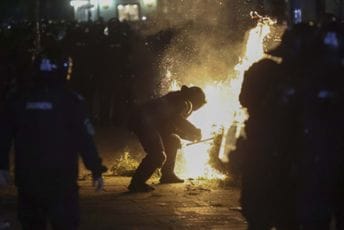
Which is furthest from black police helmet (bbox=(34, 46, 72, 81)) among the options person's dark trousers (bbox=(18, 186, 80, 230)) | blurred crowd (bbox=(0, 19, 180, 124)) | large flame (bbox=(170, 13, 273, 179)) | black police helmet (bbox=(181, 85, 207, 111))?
blurred crowd (bbox=(0, 19, 180, 124))

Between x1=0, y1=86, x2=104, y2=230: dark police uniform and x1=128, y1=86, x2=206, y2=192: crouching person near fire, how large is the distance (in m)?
4.03

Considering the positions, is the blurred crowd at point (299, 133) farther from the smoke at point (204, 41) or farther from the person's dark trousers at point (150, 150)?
the smoke at point (204, 41)

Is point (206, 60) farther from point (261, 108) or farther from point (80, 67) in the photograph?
point (261, 108)

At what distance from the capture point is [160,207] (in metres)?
8.84

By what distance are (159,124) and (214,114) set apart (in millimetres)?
2266

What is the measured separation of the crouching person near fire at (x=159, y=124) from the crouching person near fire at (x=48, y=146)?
403 centimetres

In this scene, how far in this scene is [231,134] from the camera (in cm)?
620

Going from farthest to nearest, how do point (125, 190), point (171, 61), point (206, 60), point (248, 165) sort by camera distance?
point (171, 61), point (206, 60), point (125, 190), point (248, 165)

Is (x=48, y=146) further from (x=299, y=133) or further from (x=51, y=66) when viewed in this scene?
(x=299, y=133)

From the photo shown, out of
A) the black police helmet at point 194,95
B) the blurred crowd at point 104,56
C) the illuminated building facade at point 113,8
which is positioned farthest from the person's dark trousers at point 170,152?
the illuminated building facade at point 113,8

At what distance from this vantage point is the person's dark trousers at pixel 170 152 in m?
10.5

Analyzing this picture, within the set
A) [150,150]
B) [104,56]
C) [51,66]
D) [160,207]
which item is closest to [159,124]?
[150,150]

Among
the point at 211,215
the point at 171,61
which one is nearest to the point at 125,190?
the point at 211,215

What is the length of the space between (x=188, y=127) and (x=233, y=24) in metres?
7.28
